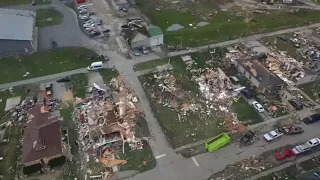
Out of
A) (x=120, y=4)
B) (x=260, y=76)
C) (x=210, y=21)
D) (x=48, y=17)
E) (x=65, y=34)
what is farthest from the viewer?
(x=120, y=4)

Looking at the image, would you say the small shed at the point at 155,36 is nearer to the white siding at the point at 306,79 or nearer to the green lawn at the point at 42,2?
the white siding at the point at 306,79

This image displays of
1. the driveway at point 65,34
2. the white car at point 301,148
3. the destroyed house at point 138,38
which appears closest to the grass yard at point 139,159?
the white car at point 301,148

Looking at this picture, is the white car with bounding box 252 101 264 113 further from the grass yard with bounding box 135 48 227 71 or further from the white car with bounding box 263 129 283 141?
the grass yard with bounding box 135 48 227 71

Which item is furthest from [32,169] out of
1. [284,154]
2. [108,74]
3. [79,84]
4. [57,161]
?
[284,154]

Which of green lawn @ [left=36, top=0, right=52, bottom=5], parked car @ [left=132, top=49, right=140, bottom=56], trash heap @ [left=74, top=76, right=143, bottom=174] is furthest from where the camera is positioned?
green lawn @ [left=36, top=0, right=52, bottom=5]

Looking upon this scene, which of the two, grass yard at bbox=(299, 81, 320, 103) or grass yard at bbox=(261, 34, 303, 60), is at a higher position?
grass yard at bbox=(261, 34, 303, 60)

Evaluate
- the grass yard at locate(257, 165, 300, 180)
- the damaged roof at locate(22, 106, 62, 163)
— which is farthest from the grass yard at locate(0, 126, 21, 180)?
the grass yard at locate(257, 165, 300, 180)

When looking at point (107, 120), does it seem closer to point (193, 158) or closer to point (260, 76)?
point (193, 158)
